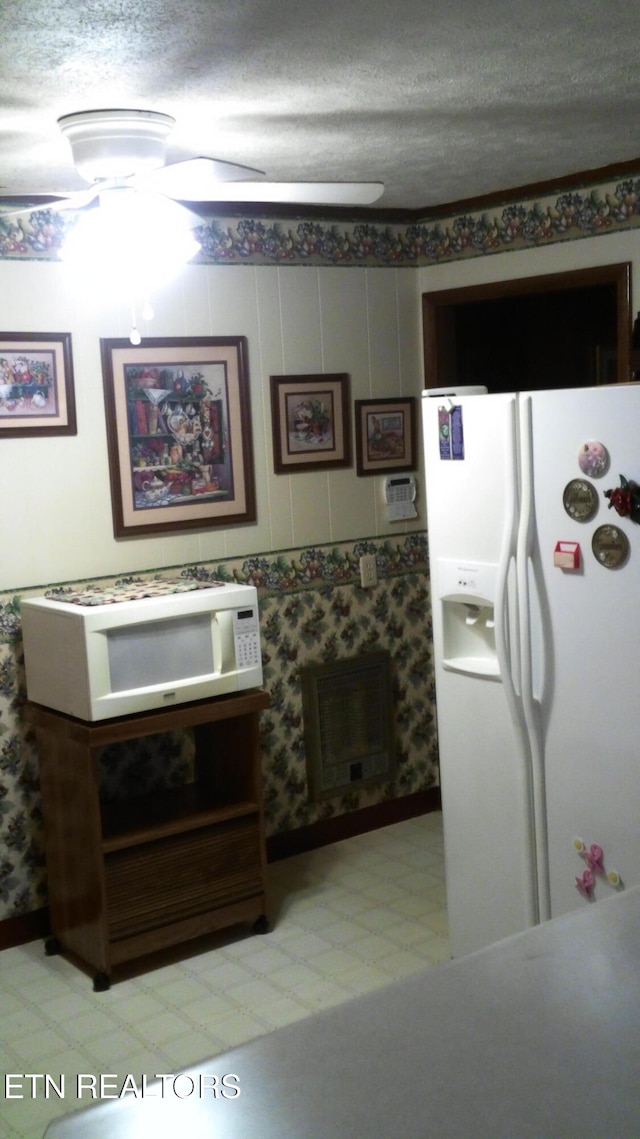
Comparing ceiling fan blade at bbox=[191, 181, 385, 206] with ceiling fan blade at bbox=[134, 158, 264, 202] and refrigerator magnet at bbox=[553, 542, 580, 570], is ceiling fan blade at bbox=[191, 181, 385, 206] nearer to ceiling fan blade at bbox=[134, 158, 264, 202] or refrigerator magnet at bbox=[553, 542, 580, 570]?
ceiling fan blade at bbox=[134, 158, 264, 202]

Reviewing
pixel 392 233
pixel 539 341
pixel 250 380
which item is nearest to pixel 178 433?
pixel 250 380

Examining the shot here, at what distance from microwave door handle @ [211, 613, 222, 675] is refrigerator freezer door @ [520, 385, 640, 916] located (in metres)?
1.03

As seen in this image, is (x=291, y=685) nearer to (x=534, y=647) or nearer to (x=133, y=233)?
(x=534, y=647)

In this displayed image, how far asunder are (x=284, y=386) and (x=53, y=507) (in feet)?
3.39

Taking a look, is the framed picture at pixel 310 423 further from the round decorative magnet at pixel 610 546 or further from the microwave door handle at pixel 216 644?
the round decorative magnet at pixel 610 546

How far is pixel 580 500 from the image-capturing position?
2.74 meters

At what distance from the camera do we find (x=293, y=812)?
4.29 meters

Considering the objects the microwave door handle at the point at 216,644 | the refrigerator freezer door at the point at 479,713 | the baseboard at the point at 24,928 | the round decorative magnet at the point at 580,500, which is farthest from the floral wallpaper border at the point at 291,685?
the round decorative magnet at the point at 580,500

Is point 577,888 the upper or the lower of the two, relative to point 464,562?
lower

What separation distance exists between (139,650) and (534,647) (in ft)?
3.83

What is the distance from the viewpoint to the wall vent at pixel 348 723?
170 inches

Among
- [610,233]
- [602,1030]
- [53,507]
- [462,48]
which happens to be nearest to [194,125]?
[462,48]

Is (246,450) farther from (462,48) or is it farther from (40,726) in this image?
(462,48)

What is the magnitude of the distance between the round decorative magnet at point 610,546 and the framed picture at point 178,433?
166 cm
